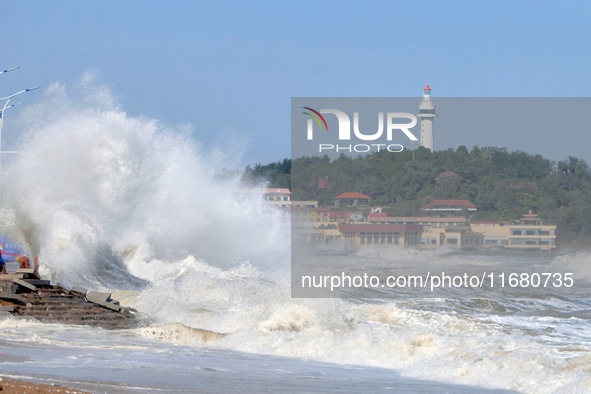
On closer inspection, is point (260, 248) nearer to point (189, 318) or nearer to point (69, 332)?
point (189, 318)

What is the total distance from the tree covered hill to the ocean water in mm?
11943

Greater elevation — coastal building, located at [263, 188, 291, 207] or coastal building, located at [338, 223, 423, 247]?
coastal building, located at [263, 188, 291, 207]

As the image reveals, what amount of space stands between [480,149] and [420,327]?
51.0 meters

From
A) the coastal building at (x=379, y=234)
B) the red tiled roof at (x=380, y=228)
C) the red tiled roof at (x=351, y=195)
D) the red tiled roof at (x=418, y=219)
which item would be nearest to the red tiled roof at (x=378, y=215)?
the red tiled roof at (x=418, y=219)

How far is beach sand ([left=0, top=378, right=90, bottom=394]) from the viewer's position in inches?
504

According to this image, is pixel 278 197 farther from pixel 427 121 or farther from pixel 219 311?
pixel 219 311

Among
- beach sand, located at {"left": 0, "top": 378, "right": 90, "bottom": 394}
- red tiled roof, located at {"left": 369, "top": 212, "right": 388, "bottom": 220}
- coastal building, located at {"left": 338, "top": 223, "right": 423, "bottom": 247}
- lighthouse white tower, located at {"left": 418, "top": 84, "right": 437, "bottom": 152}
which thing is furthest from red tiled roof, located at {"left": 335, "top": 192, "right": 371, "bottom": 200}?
beach sand, located at {"left": 0, "top": 378, "right": 90, "bottom": 394}

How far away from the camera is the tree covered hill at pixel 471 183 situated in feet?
214

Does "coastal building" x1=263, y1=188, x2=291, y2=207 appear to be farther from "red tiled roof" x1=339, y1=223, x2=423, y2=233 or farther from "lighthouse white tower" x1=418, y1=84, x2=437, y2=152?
"lighthouse white tower" x1=418, y1=84, x2=437, y2=152

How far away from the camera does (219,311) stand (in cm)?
2486

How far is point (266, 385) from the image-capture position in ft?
50.0

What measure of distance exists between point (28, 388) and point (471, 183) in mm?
56801

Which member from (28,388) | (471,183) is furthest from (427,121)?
(28,388)

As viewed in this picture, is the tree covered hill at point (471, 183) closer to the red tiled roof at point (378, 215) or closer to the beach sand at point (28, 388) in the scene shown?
the red tiled roof at point (378, 215)
